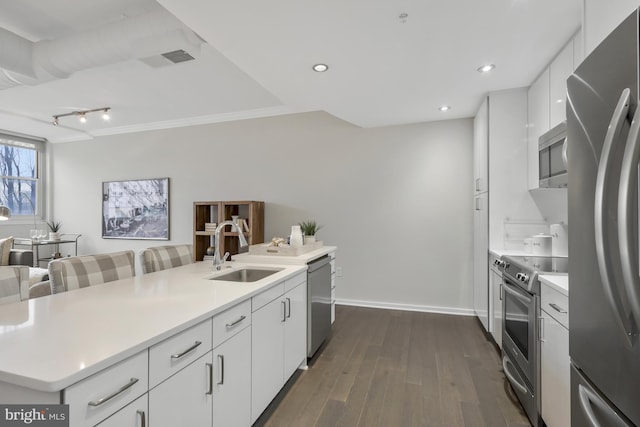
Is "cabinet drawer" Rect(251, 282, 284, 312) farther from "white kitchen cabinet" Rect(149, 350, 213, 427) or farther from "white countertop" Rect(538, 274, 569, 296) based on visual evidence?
"white countertop" Rect(538, 274, 569, 296)

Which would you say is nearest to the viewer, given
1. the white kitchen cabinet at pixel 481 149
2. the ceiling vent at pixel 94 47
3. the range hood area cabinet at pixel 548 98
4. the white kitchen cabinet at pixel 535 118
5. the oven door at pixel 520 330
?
the oven door at pixel 520 330

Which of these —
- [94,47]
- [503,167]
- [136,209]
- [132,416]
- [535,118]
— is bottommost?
[132,416]

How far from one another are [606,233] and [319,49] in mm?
1971

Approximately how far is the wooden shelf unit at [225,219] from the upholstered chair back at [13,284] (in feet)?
9.27

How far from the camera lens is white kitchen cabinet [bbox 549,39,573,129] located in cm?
210

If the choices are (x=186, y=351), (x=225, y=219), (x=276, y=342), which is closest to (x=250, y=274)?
(x=276, y=342)

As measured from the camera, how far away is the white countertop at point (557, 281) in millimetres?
1478

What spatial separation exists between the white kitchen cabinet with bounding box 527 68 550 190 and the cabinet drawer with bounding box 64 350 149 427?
3040mm

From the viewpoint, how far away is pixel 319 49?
7.11 ft

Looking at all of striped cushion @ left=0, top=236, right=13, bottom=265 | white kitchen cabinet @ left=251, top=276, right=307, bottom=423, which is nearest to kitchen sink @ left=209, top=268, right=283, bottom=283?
white kitchen cabinet @ left=251, top=276, right=307, bottom=423

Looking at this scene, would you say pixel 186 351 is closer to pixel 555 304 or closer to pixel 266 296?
pixel 266 296

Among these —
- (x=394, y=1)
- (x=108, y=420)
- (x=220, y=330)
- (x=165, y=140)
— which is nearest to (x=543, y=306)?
(x=220, y=330)

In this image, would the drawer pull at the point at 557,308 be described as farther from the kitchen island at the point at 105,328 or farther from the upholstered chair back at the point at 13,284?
the upholstered chair back at the point at 13,284

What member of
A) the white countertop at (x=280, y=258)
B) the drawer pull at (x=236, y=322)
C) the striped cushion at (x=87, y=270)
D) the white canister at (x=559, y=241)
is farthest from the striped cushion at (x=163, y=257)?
the white canister at (x=559, y=241)
